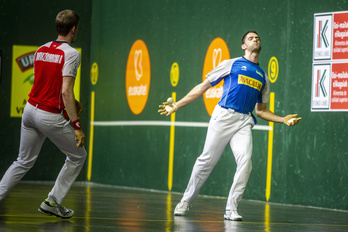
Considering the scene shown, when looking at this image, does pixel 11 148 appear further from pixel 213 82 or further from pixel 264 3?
pixel 213 82

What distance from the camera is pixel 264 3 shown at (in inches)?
414

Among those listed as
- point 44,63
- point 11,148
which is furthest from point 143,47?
point 44,63

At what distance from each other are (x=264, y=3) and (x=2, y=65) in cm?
491

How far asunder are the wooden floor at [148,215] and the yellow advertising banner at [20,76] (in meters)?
2.26

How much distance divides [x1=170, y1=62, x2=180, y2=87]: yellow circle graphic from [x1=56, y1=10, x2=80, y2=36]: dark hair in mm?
5231

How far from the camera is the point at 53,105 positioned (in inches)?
266

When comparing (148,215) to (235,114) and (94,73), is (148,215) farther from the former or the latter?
(94,73)

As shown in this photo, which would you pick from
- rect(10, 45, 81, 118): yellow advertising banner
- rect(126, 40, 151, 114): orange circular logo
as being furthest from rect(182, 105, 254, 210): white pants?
rect(10, 45, 81, 118): yellow advertising banner

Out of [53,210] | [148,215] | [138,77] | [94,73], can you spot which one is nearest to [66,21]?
[53,210]

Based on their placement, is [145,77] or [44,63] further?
[145,77]

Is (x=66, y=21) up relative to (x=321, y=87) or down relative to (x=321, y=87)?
up

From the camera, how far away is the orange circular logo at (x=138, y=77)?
41.8 ft

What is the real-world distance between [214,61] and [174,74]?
37.3 inches

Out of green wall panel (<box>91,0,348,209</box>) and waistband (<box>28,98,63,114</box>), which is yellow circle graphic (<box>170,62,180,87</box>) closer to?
green wall panel (<box>91,0,348,209</box>)
